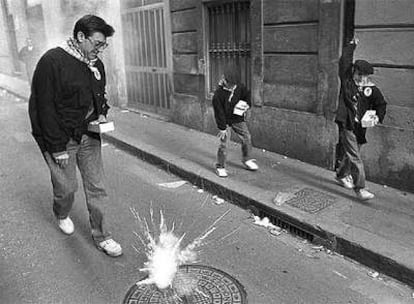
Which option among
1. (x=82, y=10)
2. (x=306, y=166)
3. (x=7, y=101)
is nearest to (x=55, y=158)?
(x=306, y=166)

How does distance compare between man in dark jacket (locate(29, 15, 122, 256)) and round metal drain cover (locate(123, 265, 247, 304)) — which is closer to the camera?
round metal drain cover (locate(123, 265, 247, 304))

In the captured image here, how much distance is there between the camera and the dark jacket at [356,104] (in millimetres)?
4469

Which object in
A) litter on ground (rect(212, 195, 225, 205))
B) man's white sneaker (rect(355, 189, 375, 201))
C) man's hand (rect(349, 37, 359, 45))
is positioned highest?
man's hand (rect(349, 37, 359, 45))

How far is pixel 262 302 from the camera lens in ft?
10.4

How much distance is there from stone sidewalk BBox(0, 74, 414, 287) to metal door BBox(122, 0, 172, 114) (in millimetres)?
2467

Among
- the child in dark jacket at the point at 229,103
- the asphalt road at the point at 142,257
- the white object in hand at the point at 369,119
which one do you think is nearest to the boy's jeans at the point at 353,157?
the white object in hand at the point at 369,119

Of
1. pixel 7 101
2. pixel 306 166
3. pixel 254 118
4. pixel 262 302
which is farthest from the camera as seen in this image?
pixel 7 101

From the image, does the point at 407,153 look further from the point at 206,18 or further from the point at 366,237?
the point at 206,18

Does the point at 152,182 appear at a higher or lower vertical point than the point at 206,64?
lower

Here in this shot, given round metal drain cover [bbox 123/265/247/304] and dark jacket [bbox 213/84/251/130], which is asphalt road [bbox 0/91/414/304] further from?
dark jacket [bbox 213/84/251/130]

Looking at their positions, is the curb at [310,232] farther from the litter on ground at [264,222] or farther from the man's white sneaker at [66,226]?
the man's white sneaker at [66,226]

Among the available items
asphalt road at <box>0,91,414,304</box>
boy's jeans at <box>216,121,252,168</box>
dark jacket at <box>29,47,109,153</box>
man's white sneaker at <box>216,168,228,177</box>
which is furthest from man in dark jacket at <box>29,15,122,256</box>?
boy's jeans at <box>216,121,252,168</box>

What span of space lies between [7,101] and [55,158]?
12.0 metres

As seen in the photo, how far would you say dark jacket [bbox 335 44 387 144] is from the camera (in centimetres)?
447
